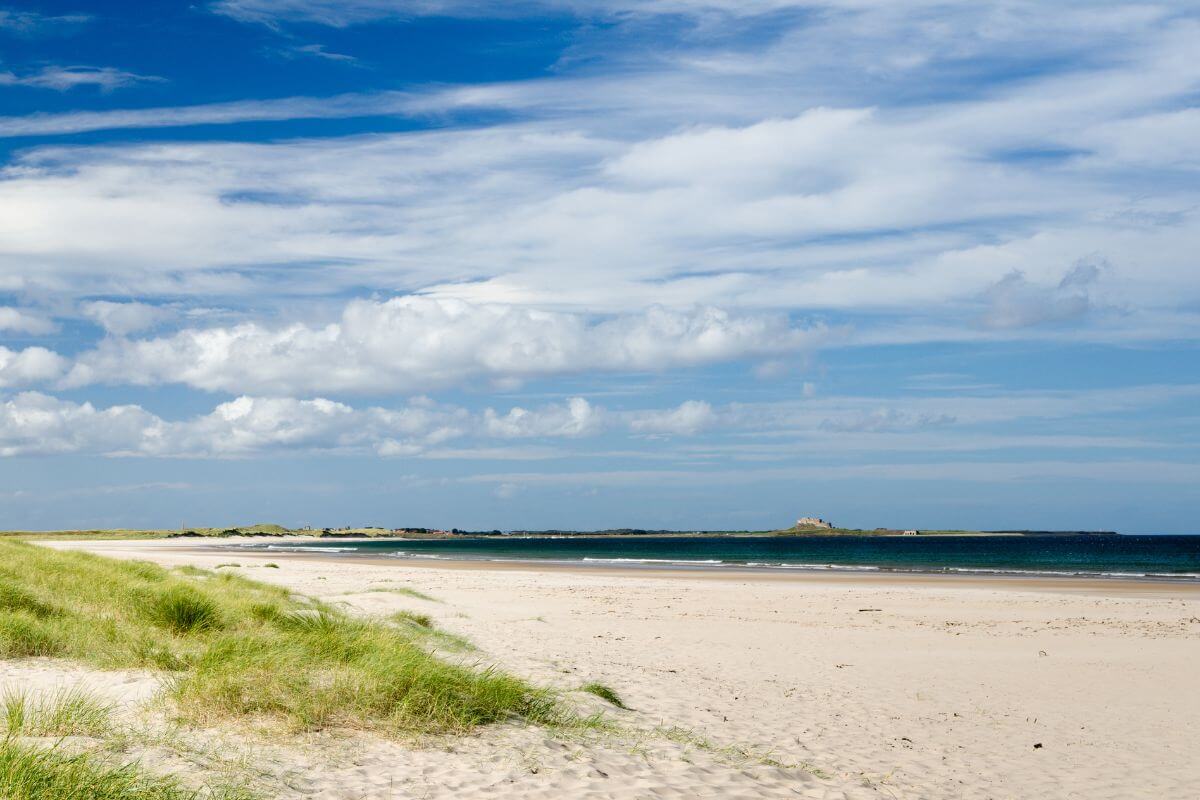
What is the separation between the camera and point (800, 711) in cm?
1227

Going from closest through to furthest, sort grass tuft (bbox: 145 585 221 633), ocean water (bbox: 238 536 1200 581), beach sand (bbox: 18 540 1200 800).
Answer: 1. beach sand (bbox: 18 540 1200 800)
2. grass tuft (bbox: 145 585 221 633)
3. ocean water (bbox: 238 536 1200 581)

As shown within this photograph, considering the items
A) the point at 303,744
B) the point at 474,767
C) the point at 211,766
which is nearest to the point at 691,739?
the point at 474,767

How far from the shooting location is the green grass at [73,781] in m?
→ 5.86

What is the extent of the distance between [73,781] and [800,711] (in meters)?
8.70

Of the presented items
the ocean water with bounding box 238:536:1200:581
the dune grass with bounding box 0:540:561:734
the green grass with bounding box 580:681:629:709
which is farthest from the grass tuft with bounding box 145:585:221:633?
the ocean water with bounding box 238:536:1200:581

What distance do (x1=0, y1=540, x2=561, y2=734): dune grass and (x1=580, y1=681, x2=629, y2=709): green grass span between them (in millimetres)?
1307

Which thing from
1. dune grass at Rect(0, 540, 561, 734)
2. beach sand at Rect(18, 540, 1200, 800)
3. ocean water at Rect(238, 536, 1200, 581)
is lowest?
ocean water at Rect(238, 536, 1200, 581)

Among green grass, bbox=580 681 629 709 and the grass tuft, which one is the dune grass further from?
green grass, bbox=580 681 629 709

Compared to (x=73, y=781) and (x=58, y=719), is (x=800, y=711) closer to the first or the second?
(x=58, y=719)

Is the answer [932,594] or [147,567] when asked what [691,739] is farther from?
[932,594]

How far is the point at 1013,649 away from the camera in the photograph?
18.9 meters

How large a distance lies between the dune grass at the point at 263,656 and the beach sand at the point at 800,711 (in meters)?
0.54

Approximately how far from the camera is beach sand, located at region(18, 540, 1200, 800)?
26.4ft

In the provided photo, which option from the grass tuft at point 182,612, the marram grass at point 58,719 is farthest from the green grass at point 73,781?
the grass tuft at point 182,612
